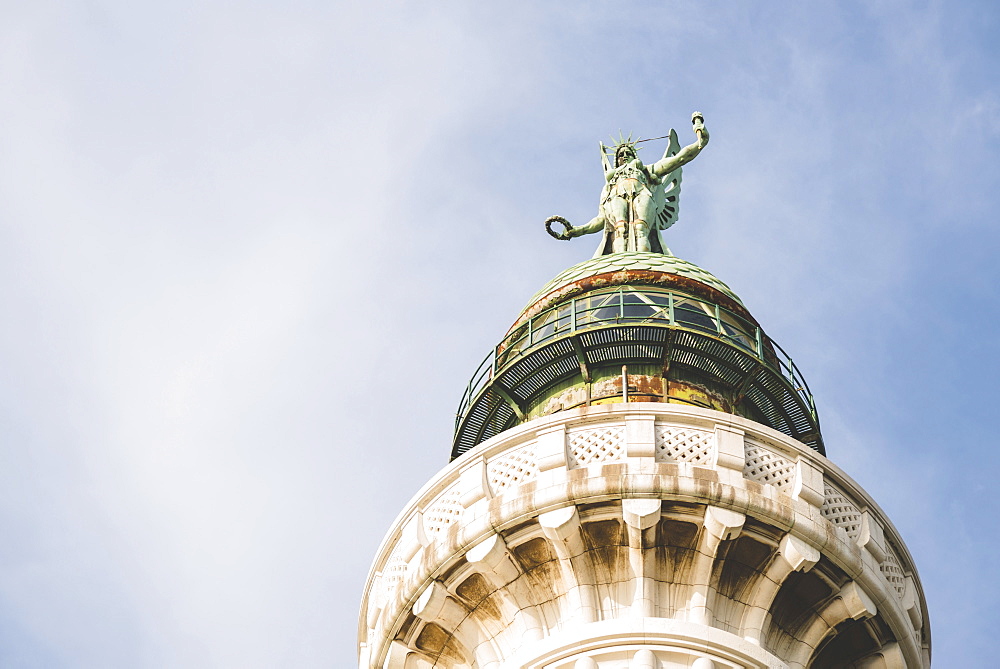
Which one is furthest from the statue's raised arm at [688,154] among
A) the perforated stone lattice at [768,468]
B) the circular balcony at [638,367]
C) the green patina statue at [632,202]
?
the perforated stone lattice at [768,468]

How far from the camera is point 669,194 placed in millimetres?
38344

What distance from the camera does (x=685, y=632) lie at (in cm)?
2425

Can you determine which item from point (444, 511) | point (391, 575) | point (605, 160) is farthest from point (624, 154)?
point (391, 575)

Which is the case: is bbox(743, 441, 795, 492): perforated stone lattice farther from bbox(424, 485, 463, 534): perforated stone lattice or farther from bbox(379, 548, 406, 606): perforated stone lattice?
bbox(379, 548, 406, 606): perforated stone lattice

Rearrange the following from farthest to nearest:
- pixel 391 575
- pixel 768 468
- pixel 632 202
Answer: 1. pixel 632 202
2. pixel 391 575
3. pixel 768 468

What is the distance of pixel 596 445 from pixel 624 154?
1222 centimetres

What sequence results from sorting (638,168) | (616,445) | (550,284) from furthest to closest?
1. (638,168)
2. (550,284)
3. (616,445)

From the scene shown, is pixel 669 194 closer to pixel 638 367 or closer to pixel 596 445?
pixel 638 367

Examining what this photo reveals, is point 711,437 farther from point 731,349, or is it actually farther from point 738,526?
point 731,349

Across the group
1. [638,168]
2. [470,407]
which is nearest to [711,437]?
[470,407]

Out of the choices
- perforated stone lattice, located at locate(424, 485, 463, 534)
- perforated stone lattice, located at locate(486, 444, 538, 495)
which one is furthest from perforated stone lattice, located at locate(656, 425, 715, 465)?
perforated stone lattice, located at locate(424, 485, 463, 534)

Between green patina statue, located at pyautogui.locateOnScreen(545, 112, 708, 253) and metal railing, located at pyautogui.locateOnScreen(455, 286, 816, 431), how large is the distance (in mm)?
3696

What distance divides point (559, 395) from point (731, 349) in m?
2.70

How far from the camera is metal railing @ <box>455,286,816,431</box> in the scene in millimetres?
29641
